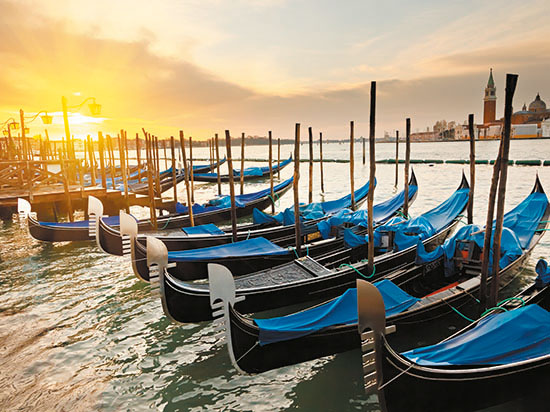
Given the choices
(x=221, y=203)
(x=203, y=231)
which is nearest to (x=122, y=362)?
(x=203, y=231)

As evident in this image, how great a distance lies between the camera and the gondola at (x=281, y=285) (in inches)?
163

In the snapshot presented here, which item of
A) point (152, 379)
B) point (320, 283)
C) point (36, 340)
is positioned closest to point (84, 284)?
point (36, 340)

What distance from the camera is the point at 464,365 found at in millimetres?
2789

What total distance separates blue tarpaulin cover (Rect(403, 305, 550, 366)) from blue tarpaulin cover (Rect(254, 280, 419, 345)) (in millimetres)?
768

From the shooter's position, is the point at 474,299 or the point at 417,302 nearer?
the point at 417,302

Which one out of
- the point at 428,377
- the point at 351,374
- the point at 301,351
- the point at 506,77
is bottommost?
the point at 351,374

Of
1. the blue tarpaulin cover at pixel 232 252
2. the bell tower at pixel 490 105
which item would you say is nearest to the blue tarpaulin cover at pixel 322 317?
the blue tarpaulin cover at pixel 232 252

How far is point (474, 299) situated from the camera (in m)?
4.45

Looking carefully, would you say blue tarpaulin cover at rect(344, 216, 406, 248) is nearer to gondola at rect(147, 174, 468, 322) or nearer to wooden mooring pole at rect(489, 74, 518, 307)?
gondola at rect(147, 174, 468, 322)

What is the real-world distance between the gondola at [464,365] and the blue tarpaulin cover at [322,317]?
0.71 m

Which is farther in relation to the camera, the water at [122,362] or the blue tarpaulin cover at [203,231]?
the blue tarpaulin cover at [203,231]

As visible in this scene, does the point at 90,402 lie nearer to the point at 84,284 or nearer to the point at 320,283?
the point at 320,283

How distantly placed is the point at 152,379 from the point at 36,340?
5.86 feet

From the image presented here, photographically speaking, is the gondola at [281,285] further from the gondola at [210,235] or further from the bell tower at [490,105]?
the bell tower at [490,105]
